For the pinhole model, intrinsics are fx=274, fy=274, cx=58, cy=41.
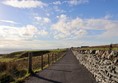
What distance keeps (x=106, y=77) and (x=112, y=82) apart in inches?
49.9

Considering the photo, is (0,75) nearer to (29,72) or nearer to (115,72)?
(29,72)

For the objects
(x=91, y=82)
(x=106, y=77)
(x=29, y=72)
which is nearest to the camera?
(x=106, y=77)

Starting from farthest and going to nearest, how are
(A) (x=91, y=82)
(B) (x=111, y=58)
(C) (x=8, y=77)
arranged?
(C) (x=8, y=77)
(A) (x=91, y=82)
(B) (x=111, y=58)

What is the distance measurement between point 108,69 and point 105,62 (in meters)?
0.78

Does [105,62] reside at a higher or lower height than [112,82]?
higher

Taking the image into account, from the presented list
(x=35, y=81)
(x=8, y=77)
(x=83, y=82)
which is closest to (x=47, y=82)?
(x=35, y=81)

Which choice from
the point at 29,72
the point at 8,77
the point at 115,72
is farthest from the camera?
the point at 29,72

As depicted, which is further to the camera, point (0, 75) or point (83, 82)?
point (0, 75)

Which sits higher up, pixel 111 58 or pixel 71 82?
pixel 111 58

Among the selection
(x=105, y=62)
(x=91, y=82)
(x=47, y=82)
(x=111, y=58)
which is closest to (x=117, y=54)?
(x=111, y=58)

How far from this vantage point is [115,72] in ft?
39.3

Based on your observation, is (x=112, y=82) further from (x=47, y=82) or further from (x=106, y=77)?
(x=47, y=82)

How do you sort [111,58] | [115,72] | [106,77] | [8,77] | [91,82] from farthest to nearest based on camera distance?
[8,77] < [91,82] < [106,77] < [111,58] < [115,72]

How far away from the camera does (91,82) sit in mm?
16250
